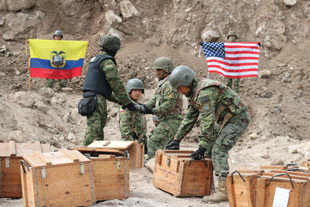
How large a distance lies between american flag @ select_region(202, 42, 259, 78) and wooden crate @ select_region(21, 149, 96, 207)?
28.5ft

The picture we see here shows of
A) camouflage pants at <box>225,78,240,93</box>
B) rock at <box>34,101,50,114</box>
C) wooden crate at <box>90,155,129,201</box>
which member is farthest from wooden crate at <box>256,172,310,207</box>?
camouflage pants at <box>225,78,240,93</box>

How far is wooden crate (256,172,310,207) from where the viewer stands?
3.73 m

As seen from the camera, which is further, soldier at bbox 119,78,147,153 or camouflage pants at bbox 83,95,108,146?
soldier at bbox 119,78,147,153

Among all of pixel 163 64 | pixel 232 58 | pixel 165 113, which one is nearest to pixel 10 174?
pixel 165 113

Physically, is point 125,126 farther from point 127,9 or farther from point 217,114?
point 127,9

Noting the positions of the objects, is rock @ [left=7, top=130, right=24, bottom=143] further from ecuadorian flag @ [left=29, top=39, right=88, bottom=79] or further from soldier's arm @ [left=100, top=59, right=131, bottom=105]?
soldier's arm @ [left=100, top=59, right=131, bottom=105]

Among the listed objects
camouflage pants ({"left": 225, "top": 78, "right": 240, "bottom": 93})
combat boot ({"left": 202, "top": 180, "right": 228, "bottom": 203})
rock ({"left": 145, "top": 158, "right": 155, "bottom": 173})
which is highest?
camouflage pants ({"left": 225, "top": 78, "right": 240, "bottom": 93})

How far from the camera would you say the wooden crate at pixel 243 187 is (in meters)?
4.08

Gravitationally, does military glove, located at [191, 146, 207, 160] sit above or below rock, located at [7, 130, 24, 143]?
below

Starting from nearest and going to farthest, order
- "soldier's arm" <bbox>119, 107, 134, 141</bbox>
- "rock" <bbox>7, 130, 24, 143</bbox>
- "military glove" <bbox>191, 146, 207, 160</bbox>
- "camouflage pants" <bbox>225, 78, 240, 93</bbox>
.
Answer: "military glove" <bbox>191, 146, 207, 160</bbox>, "soldier's arm" <bbox>119, 107, 134, 141</bbox>, "rock" <bbox>7, 130, 24, 143</bbox>, "camouflage pants" <bbox>225, 78, 240, 93</bbox>

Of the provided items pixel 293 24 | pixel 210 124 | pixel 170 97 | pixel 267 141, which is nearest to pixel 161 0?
pixel 293 24

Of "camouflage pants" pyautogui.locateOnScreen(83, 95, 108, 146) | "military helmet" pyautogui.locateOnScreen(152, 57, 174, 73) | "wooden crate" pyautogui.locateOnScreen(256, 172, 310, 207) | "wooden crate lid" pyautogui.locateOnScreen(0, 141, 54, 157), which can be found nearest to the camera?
"wooden crate" pyautogui.locateOnScreen(256, 172, 310, 207)

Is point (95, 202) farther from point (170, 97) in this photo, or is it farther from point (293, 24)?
point (293, 24)

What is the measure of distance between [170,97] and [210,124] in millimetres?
2135
